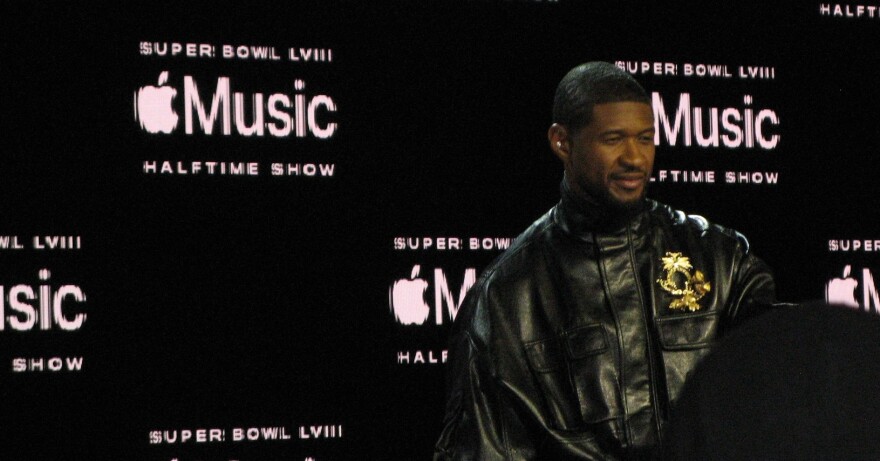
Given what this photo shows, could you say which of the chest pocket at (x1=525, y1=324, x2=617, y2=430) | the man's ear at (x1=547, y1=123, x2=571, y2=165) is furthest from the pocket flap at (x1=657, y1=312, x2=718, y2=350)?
the man's ear at (x1=547, y1=123, x2=571, y2=165)

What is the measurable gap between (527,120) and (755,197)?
0.83m

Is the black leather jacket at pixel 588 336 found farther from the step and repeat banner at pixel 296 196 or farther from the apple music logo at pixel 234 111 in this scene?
the apple music logo at pixel 234 111

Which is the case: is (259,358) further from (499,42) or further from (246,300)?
(499,42)

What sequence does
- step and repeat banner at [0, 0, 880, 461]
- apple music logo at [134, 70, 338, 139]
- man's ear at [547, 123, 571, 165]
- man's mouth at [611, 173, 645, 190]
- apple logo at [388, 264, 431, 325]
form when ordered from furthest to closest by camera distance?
1. apple logo at [388, 264, 431, 325]
2. apple music logo at [134, 70, 338, 139]
3. step and repeat banner at [0, 0, 880, 461]
4. man's ear at [547, 123, 571, 165]
5. man's mouth at [611, 173, 645, 190]

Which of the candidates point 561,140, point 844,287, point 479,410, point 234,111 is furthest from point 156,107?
point 844,287

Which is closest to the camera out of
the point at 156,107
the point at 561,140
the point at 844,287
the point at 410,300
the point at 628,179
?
the point at 628,179

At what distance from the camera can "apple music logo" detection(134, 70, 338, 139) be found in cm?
355

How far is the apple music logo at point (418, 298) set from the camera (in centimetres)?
369

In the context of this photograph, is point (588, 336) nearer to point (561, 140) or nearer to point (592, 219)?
point (592, 219)

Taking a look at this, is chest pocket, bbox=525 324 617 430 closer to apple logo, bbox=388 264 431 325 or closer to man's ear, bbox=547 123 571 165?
man's ear, bbox=547 123 571 165

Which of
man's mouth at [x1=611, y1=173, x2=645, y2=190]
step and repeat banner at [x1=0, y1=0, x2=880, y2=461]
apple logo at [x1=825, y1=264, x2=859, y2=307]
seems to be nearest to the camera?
man's mouth at [x1=611, y1=173, x2=645, y2=190]

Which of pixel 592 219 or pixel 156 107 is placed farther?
A: pixel 156 107

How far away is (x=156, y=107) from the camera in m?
3.56

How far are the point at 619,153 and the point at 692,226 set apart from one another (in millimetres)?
202
